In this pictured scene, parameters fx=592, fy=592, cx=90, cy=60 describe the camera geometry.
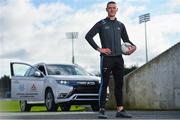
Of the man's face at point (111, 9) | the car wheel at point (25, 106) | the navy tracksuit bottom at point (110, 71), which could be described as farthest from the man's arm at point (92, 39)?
the car wheel at point (25, 106)

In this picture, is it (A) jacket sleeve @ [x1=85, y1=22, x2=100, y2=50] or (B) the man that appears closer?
(B) the man

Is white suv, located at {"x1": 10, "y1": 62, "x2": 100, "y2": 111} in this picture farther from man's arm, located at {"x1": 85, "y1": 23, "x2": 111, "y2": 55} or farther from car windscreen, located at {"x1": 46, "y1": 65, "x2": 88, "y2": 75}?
man's arm, located at {"x1": 85, "y1": 23, "x2": 111, "y2": 55}

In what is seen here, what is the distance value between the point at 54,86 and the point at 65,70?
1022 millimetres

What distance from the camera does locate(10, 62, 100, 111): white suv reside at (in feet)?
49.9

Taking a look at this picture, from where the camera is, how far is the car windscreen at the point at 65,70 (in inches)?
639

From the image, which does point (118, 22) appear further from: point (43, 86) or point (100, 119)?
point (43, 86)

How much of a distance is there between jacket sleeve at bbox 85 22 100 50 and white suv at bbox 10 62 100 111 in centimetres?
544

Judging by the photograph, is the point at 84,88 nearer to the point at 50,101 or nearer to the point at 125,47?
the point at 50,101

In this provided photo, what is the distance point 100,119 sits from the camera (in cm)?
950

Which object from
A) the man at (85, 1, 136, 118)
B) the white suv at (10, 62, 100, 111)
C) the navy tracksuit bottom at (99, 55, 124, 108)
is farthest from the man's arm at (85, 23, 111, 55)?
the white suv at (10, 62, 100, 111)

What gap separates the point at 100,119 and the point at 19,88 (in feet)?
26.6

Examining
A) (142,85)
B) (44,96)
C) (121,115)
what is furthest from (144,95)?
(121,115)

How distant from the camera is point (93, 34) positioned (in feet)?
32.1

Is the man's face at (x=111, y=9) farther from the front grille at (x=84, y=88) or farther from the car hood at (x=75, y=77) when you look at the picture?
the car hood at (x=75, y=77)
